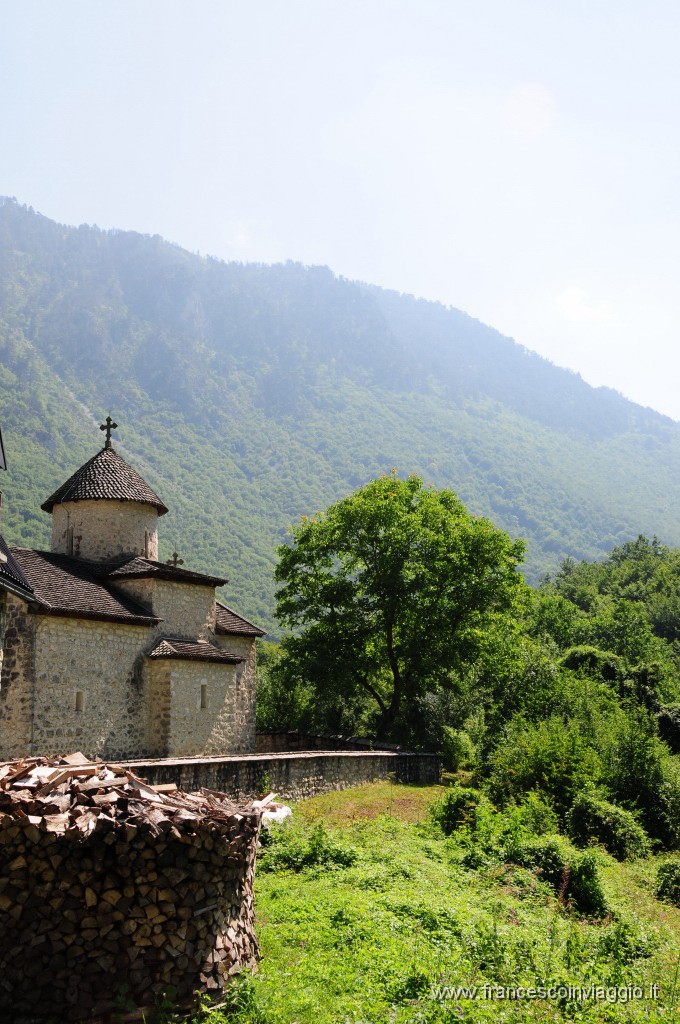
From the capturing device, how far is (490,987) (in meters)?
7.34

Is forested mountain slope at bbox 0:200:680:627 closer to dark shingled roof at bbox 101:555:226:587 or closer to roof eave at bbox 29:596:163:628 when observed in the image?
dark shingled roof at bbox 101:555:226:587

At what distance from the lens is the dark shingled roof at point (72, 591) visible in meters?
18.7

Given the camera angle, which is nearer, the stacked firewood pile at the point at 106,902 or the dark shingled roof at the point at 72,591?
the stacked firewood pile at the point at 106,902

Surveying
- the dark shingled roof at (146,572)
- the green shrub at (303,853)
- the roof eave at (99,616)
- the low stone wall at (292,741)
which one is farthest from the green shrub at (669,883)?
the low stone wall at (292,741)

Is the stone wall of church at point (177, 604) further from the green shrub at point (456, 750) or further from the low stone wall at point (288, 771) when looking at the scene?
the green shrub at point (456, 750)

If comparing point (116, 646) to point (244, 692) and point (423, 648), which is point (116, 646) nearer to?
point (244, 692)

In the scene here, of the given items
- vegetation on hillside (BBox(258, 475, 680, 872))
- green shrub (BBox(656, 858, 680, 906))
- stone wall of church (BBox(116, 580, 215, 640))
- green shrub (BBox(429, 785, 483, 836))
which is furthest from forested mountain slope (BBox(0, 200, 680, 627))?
green shrub (BBox(656, 858, 680, 906))

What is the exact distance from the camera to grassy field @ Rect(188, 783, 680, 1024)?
22.7 feet

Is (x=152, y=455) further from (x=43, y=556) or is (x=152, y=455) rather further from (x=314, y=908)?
(x=314, y=908)

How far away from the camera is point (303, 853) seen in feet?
37.8

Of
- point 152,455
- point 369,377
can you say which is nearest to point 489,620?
point 152,455

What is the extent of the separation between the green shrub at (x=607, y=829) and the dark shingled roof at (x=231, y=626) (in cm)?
1209

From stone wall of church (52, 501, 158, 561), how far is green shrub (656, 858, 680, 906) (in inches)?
628

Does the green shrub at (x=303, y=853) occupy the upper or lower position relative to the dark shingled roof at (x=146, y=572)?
lower
